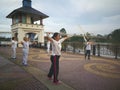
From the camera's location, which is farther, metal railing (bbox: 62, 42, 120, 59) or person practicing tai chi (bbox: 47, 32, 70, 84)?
metal railing (bbox: 62, 42, 120, 59)

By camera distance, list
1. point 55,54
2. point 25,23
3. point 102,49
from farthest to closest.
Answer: point 25,23, point 102,49, point 55,54

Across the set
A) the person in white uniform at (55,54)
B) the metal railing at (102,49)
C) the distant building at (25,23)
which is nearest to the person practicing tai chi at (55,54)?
the person in white uniform at (55,54)

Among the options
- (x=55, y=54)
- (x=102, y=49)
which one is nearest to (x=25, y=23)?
(x=102, y=49)

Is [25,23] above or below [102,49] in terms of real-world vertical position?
above

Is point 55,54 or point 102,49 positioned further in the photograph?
point 102,49

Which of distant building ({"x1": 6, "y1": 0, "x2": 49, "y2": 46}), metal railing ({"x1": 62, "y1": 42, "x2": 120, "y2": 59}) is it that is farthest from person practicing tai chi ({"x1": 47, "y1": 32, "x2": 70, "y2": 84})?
distant building ({"x1": 6, "y1": 0, "x2": 49, "y2": 46})

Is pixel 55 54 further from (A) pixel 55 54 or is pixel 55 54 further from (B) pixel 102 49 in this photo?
(B) pixel 102 49

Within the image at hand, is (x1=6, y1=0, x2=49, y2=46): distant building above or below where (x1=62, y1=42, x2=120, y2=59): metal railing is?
above

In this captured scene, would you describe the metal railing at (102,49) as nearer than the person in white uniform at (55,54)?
No

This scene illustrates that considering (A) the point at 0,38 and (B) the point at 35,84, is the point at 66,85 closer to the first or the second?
(B) the point at 35,84

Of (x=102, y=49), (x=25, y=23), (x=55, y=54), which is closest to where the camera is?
(x=55, y=54)

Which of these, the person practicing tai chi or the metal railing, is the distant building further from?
the person practicing tai chi

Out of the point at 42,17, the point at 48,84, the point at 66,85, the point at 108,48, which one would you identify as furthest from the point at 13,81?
the point at 42,17

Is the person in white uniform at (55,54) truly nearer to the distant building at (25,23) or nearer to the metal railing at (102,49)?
the metal railing at (102,49)
